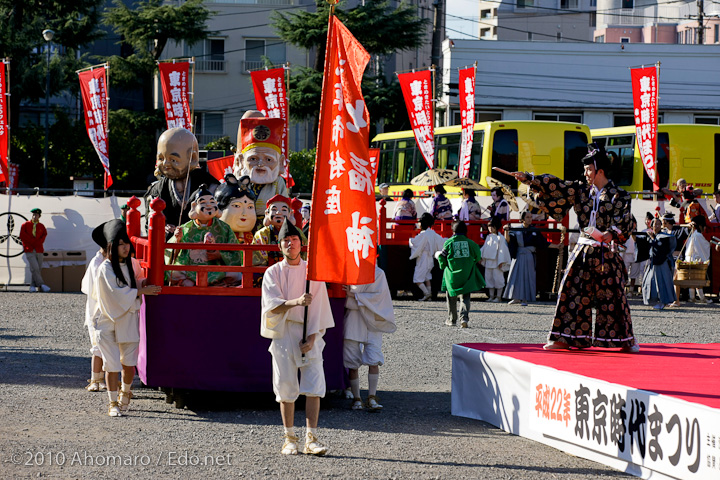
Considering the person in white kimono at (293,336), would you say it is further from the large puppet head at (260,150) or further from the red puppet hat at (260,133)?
the red puppet hat at (260,133)

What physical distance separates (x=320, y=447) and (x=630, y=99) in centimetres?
3386

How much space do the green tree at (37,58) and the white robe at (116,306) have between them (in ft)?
91.2

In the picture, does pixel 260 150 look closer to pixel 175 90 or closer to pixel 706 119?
pixel 175 90

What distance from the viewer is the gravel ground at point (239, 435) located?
19.5ft

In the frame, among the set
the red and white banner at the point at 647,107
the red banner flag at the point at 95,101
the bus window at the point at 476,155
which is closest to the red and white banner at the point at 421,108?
the bus window at the point at 476,155

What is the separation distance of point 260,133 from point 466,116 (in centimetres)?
Result: 1329

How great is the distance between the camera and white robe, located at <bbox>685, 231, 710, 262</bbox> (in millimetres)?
16969

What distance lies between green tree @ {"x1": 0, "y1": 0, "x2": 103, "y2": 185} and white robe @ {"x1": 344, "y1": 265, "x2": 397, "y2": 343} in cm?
2818

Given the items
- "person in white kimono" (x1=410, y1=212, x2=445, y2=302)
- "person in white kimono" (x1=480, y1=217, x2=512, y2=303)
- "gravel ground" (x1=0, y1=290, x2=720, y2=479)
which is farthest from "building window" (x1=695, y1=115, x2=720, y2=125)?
"gravel ground" (x1=0, y1=290, x2=720, y2=479)

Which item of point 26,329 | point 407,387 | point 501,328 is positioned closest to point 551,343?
point 407,387

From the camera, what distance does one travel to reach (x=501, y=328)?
1325cm

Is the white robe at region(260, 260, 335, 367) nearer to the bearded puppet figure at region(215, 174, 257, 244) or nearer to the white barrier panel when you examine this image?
the bearded puppet figure at region(215, 174, 257, 244)

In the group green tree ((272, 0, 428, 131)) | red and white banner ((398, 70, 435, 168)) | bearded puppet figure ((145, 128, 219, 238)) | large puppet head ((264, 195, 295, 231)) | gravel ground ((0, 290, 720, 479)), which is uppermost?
green tree ((272, 0, 428, 131))

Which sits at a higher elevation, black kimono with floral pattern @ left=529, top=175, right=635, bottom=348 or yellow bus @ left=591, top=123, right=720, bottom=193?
yellow bus @ left=591, top=123, right=720, bottom=193
